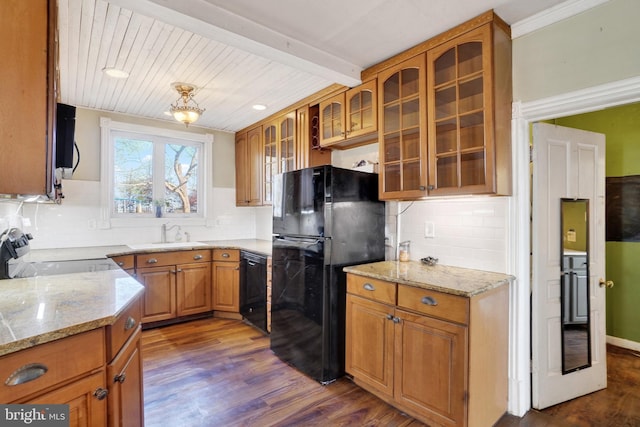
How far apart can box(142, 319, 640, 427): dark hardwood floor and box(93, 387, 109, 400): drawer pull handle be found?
0.99 metres

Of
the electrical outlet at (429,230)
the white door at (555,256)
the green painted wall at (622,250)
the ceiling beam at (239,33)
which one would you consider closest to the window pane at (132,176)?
the ceiling beam at (239,33)

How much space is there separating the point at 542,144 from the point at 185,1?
237 cm

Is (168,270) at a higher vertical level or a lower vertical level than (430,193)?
lower

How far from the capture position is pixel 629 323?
2947mm

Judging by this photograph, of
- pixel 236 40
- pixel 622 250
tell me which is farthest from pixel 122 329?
pixel 622 250

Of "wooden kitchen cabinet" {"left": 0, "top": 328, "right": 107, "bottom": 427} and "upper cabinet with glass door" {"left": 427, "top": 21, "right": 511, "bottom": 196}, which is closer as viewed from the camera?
"wooden kitchen cabinet" {"left": 0, "top": 328, "right": 107, "bottom": 427}

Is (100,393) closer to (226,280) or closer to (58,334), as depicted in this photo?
(58,334)

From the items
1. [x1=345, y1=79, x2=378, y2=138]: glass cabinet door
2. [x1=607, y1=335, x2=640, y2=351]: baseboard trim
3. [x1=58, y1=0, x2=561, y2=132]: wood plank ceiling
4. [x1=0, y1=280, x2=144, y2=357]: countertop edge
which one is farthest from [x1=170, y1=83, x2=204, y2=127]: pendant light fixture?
[x1=607, y1=335, x2=640, y2=351]: baseboard trim

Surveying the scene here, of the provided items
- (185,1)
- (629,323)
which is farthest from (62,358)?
(629,323)

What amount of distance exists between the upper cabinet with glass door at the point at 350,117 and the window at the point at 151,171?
2100 millimetres

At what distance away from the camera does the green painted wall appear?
2.92m

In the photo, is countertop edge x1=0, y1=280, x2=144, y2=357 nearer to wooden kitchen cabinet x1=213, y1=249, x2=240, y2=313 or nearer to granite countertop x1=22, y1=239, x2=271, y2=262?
granite countertop x1=22, y1=239, x2=271, y2=262

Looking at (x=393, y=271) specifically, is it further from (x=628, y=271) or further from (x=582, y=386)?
(x=628, y=271)

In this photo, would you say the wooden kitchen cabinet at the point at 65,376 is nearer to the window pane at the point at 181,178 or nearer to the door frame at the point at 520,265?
the door frame at the point at 520,265
